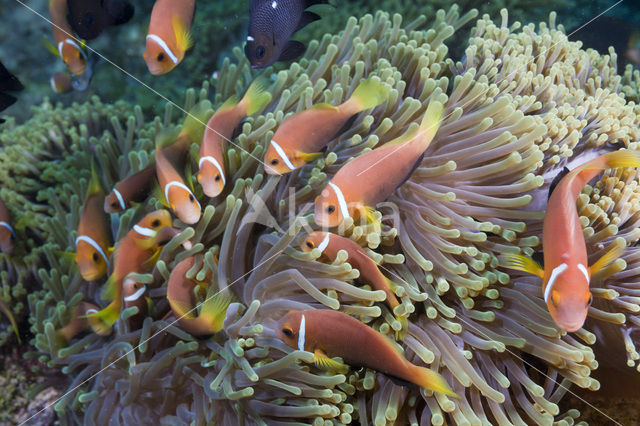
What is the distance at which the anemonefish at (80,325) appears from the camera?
1.50m

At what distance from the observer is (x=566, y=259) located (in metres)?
1.00

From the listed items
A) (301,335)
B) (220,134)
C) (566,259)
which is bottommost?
(301,335)

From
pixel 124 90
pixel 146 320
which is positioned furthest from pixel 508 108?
pixel 124 90

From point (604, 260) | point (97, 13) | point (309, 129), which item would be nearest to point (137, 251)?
point (309, 129)

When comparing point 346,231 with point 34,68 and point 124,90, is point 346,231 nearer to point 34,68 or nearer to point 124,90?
point 124,90

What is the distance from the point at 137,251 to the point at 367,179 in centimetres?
Result: 77

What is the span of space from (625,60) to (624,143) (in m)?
1.48

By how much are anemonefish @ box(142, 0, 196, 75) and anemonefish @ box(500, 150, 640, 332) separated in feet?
4.41

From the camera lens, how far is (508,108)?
1419 millimetres

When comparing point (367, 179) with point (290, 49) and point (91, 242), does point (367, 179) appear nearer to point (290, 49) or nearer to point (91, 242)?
point (290, 49)

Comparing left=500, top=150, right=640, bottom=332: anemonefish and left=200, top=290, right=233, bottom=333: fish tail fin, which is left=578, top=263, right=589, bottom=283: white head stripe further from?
left=200, top=290, right=233, bottom=333: fish tail fin

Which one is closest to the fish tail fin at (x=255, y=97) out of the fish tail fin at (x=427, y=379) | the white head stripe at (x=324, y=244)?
the white head stripe at (x=324, y=244)

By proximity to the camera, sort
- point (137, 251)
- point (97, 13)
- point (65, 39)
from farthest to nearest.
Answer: point (65, 39) < point (97, 13) < point (137, 251)

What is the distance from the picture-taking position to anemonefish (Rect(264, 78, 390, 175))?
4.34ft
